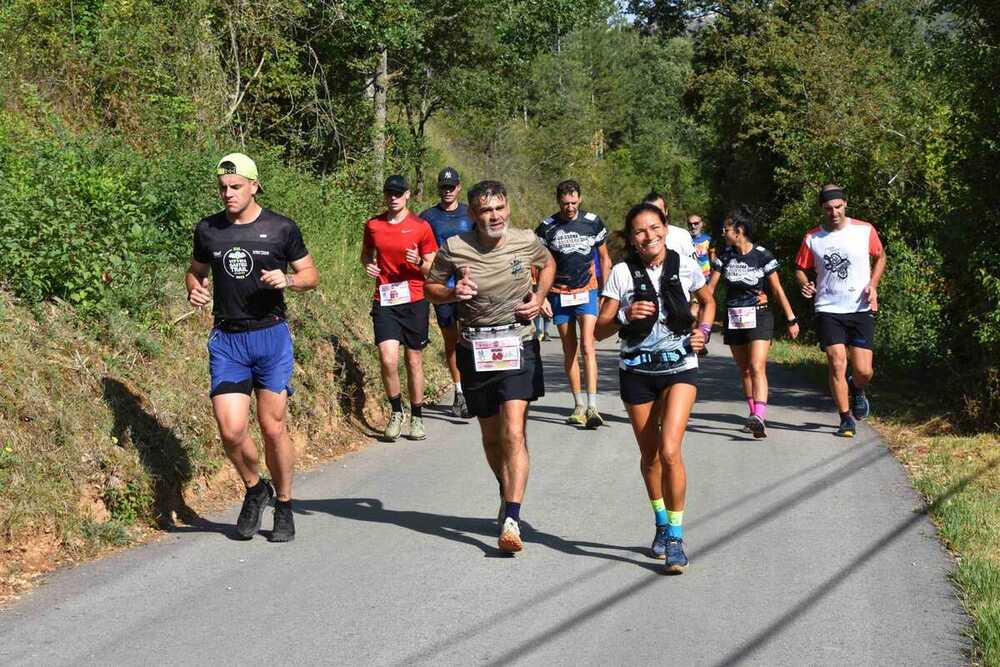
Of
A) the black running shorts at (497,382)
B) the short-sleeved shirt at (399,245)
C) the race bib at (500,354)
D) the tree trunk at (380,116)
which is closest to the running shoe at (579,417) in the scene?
the short-sleeved shirt at (399,245)

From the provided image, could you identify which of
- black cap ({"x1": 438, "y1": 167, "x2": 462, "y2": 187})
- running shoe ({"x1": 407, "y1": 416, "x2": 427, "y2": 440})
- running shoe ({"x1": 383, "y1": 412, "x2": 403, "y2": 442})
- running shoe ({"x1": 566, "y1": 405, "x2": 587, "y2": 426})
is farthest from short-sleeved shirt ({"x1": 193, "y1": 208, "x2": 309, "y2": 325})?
running shoe ({"x1": 566, "y1": 405, "x2": 587, "y2": 426})

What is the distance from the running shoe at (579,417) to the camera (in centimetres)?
1208

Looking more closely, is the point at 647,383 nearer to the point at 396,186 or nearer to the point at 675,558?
the point at 675,558

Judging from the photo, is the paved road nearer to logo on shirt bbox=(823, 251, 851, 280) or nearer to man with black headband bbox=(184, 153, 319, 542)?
man with black headband bbox=(184, 153, 319, 542)

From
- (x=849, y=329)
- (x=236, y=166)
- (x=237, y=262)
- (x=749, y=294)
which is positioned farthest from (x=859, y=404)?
(x=236, y=166)

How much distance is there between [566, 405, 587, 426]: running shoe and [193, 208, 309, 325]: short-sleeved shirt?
495 cm

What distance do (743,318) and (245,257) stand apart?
19.2 feet

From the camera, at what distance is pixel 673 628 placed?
19.4 feet

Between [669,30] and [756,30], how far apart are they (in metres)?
7.93

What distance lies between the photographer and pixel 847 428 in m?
11.4

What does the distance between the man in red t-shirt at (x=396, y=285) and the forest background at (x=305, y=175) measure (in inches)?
25.2

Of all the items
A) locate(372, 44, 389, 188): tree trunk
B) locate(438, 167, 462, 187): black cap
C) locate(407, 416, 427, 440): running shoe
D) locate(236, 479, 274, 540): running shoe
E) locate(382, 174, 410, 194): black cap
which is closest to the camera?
locate(236, 479, 274, 540): running shoe

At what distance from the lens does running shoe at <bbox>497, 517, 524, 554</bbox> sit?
7.22m

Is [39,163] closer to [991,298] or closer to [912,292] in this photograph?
[991,298]
